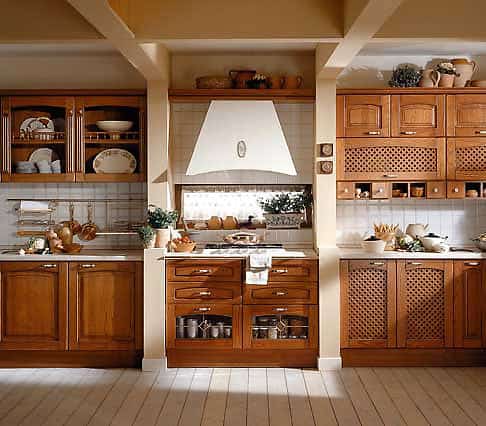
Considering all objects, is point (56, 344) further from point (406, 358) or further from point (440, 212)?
point (440, 212)

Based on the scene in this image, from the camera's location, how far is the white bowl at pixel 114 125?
6.20 m

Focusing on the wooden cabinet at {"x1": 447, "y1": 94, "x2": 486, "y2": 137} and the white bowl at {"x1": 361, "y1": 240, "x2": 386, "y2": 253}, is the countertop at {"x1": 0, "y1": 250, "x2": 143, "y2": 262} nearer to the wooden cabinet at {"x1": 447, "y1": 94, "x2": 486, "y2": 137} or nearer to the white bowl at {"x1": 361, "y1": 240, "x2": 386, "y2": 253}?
the white bowl at {"x1": 361, "y1": 240, "x2": 386, "y2": 253}

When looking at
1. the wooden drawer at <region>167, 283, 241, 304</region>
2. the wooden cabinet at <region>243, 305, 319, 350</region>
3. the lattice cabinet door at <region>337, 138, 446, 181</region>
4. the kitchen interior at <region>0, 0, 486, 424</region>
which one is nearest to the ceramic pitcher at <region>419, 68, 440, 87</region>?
the kitchen interior at <region>0, 0, 486, 424</region>

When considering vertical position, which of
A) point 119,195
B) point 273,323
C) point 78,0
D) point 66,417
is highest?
point 78,0

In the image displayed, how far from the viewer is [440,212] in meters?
6.55

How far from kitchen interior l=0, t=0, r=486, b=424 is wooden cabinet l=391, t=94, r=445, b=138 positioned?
2cm

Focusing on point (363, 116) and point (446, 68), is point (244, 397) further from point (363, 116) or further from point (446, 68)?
point (446, 68)

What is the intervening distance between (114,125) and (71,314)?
1623 millimetres

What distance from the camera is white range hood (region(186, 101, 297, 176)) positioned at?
239 inches

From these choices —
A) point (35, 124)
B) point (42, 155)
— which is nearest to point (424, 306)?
point (42, 155)

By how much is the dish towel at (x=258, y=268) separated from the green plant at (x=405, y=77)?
6.13ft

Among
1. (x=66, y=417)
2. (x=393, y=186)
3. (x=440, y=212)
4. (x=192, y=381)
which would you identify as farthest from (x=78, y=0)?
(x=440, y=212)

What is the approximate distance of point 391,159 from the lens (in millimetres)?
6133

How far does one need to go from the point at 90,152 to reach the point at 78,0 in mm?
2980
